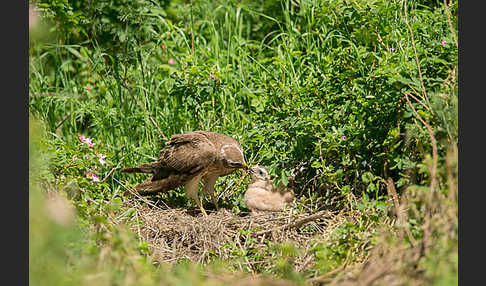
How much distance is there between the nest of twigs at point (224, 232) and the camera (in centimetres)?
385

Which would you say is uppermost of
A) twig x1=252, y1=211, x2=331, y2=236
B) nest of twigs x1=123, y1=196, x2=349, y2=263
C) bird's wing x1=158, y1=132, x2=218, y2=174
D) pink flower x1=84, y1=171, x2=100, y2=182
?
bird's wing x1=158, y1=132, x2=218, y2=174

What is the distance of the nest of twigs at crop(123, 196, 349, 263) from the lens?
3.85 meters

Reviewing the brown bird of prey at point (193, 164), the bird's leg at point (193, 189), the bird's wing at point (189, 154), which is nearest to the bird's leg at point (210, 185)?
the brown bird of prey at point (193, 164)

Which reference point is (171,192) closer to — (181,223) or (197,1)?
(181,223)

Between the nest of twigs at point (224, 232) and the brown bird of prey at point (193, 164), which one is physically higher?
the brown bird of prey at point (193, 164)

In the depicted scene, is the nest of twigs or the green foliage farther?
the nest of twigs

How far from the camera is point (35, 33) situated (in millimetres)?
5758

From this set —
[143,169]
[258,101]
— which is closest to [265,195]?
[258,101]

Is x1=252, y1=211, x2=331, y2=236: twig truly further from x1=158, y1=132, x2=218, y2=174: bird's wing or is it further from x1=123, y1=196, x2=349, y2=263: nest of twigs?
x1=158, y1=132, x2=218, y2=174: bird's wing

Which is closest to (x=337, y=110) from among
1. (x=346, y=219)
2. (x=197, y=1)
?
(x=346, y=219)

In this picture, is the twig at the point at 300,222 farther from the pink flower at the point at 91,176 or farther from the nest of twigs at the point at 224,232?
the pink flower at the point at 91,176

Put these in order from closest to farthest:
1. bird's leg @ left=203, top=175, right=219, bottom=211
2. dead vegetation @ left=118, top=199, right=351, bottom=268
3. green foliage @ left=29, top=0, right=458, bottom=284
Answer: green foliage @ left=29, top=0, right=458, bottom=284, dead vegetation @ left=118, top=199, right=351, bottom=268, bird's leg @ left=203, top=175, right=219, bottom=211

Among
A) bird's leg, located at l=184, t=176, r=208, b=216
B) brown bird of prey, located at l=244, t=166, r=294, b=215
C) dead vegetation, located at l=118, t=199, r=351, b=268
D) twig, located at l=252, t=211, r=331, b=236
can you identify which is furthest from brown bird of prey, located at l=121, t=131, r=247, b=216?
twig, located at l=252, t=211, r=331, b=236

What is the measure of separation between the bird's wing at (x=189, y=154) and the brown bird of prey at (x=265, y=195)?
395 millimetres
